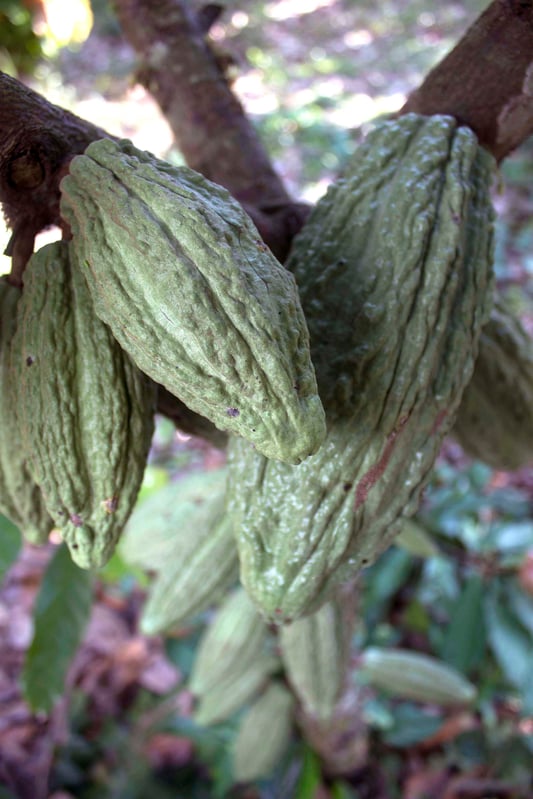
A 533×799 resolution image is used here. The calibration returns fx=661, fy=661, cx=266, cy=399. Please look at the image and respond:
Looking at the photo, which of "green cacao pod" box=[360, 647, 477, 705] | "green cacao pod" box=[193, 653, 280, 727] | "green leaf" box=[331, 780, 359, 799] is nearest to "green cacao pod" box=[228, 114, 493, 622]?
"green cacao pod" box=[193, 653, 280, 727]

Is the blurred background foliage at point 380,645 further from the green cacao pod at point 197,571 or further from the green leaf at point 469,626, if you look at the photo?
the green cacao pod at point 197,571

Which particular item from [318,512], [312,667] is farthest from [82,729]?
[318,512]

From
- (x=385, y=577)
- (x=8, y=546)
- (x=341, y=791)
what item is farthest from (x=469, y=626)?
(x=8, y=546)

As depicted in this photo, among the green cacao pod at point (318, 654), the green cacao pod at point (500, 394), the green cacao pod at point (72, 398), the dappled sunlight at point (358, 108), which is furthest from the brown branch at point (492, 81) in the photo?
the dappled sunlight at point (358, 108)

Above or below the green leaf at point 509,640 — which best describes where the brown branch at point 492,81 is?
above

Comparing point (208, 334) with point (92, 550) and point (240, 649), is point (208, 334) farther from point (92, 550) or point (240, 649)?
point (240, 649)

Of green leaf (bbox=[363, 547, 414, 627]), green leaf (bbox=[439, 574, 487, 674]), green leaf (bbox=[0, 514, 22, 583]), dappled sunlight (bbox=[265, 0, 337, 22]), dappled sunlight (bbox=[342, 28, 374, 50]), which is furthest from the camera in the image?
dappled sunlight (bbox=[265, 0, 337, 22])

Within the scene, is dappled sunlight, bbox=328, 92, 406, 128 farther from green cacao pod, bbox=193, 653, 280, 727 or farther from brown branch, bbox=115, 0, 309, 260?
green cacao pod, bbox=193, 653, 280, 727
